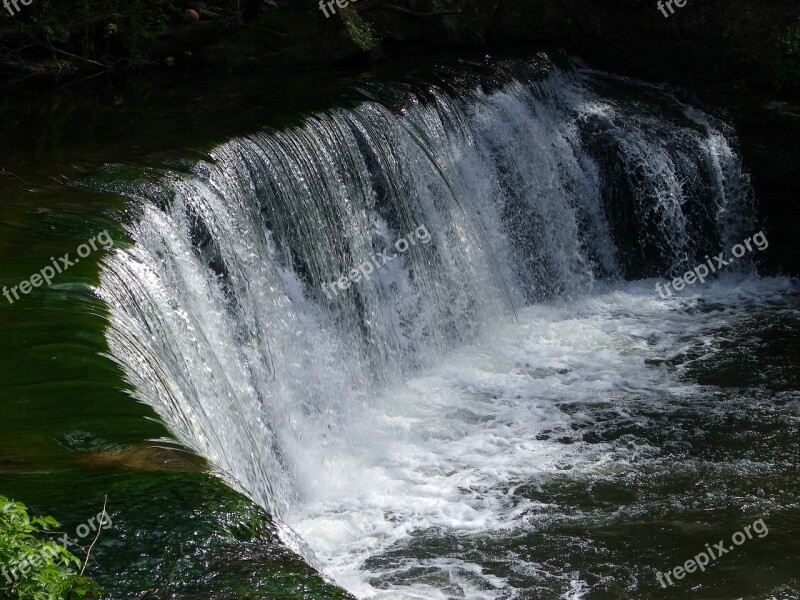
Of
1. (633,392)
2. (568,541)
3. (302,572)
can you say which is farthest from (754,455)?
(302,572)

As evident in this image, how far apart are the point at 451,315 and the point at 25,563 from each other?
706 cm

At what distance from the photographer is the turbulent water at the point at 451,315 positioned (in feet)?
21.3

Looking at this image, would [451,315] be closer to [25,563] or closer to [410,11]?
[410,11]

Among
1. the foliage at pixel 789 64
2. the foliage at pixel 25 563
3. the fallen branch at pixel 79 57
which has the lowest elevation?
the foliage at pixel 25 563

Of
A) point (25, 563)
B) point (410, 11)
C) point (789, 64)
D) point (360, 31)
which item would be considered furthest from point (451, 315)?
point (25, 563)

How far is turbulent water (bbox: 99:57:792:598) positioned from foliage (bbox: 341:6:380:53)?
223 centimetres

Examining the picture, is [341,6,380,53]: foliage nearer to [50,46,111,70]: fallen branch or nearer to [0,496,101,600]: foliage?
[50,46,111,70]: fallen branch

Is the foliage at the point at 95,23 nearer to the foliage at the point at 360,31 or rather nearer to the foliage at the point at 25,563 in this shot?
the foliage at the point at 360,31

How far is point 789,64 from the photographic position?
→ 12492 millimetres

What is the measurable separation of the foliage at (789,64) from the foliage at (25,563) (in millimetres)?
11409

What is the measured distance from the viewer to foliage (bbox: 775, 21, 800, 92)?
12484mm

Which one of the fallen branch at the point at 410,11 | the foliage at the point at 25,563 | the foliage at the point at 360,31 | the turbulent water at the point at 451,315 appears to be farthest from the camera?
the fallen branch at the point at 410,11

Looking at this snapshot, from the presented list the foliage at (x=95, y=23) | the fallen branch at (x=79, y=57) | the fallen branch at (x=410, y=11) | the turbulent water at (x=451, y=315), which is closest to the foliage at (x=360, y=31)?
the fallen branch at (x=410, y=11)

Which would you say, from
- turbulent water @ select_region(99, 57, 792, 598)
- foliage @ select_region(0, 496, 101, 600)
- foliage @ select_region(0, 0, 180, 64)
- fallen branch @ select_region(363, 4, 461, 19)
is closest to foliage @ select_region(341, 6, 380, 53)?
fallen branch @ select_region(363, 4, 461, 19)
